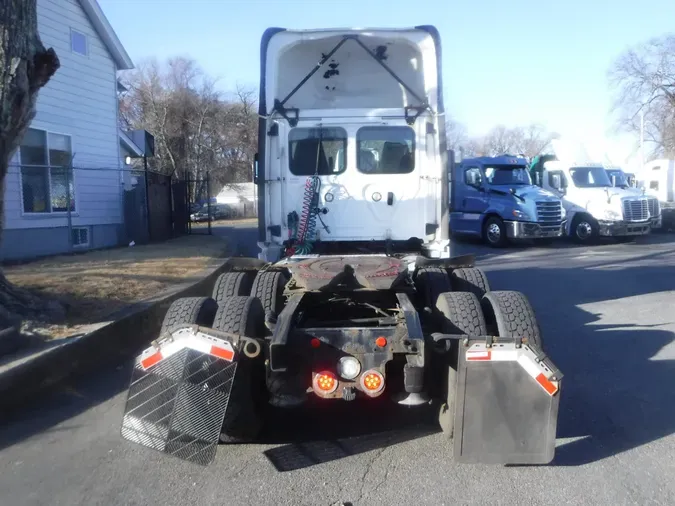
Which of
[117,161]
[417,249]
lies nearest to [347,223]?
[417,249]

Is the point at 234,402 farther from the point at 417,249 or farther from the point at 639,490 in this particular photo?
the point at 417,249

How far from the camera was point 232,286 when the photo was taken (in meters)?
6.53

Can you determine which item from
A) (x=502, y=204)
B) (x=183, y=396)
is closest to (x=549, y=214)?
(x=502, y=204)

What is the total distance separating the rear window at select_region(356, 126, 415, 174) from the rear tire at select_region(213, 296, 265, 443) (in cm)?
409

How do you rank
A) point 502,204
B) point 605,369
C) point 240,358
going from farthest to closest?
point 502,204 < point 605,369 < point 240,358

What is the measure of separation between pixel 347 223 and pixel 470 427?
15.9ft

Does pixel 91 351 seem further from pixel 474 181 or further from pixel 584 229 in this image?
pixel 584 229

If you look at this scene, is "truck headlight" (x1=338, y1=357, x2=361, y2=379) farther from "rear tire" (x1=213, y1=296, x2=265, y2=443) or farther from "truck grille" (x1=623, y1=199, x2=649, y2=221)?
"truck grille" (x1=623, y1=199, x2=649, y2=221)

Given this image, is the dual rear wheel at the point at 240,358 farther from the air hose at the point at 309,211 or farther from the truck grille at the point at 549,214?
the truck grille at the point at 549,214

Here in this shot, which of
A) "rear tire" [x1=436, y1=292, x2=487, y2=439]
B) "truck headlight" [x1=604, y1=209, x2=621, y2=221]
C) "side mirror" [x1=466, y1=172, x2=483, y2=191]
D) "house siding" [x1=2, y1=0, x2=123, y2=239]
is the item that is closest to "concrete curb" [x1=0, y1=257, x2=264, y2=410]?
"rear tire" [x1=436, y1=292, x2=487, y2=439]

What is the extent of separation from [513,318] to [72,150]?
14.6m

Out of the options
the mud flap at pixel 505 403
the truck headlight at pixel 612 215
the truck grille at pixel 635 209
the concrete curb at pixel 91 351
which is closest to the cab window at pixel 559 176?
the truck headlight at pixel 612 215

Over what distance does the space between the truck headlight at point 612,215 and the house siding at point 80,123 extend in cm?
1518

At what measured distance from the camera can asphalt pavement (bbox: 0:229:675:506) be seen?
162 inches
